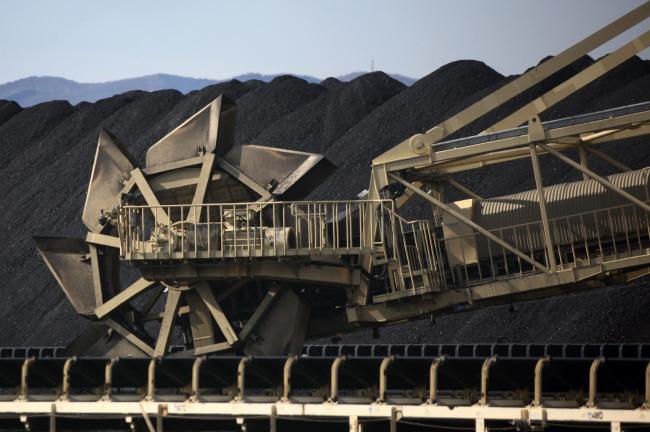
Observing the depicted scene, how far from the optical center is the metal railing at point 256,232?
910 inches

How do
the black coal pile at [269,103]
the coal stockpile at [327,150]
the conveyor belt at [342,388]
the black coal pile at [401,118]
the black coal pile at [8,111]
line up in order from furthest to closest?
the black coal pile at [8,111]
the black coal pile at [269,103]
the black coal pile at [401,118]
the coal stockpile at [327,150]
the conveyor belt at [342,388]

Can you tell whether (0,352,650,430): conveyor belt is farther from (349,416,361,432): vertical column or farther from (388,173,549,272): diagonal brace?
(388,173,549,272): diagonal brace

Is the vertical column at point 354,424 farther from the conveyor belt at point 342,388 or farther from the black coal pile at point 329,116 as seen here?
the black coal pile at point 329,116

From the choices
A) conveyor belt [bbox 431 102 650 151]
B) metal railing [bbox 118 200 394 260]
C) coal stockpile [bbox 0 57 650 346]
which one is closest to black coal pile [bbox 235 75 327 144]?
coal stockpile [bbox 0 57 650 346]

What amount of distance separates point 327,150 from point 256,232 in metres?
21.6

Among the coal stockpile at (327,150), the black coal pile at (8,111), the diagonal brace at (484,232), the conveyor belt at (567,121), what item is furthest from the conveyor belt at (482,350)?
the black coal pile at (8,111)

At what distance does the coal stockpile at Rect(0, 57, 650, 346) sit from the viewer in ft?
104

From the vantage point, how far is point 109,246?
25.6 metres

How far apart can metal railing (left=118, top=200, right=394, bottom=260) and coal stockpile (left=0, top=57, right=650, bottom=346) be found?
27.5 feet

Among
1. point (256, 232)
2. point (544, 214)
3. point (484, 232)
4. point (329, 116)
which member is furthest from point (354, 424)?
point (329, 116)

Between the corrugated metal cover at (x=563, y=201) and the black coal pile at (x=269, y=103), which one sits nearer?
the corrugated metal cover at (x=563, y=201)

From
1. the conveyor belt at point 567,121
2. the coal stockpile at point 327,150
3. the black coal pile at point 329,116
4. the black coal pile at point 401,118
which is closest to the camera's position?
the conveyor belt at point 567,121

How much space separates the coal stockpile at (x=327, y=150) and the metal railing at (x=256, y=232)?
8.38m

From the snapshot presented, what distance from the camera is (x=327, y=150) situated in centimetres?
4481
